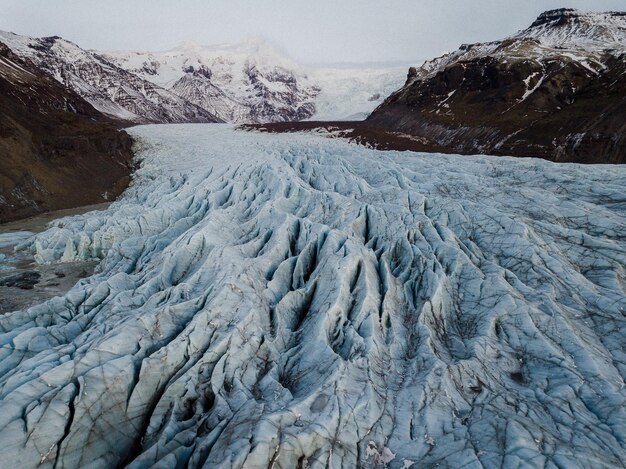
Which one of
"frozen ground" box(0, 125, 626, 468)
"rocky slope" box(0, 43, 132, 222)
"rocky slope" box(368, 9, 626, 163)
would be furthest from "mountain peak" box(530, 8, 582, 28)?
"rocky slope" box(0, 43, 132, 222)

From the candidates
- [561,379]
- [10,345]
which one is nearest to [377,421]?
[561,379]

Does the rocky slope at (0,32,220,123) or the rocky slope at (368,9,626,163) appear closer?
the rocky slope at (368,9,626,163)

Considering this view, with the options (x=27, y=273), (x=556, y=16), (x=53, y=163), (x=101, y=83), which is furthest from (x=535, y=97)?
(x=101, y=83)

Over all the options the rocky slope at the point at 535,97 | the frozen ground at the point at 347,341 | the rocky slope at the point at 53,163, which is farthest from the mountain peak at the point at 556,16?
the rocky slope at the point at 53,163

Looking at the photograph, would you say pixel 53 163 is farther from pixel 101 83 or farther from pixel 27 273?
pixel 101 83

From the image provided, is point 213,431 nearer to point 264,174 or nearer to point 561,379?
point 561,379

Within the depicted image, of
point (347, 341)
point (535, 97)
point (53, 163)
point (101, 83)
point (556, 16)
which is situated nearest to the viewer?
point (347, 341)

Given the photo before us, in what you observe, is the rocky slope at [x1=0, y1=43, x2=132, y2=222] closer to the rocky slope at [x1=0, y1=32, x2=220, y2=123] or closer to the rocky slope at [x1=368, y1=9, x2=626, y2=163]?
the rocky slope at [x1=368, y1=9, x2=626, y2=163]
